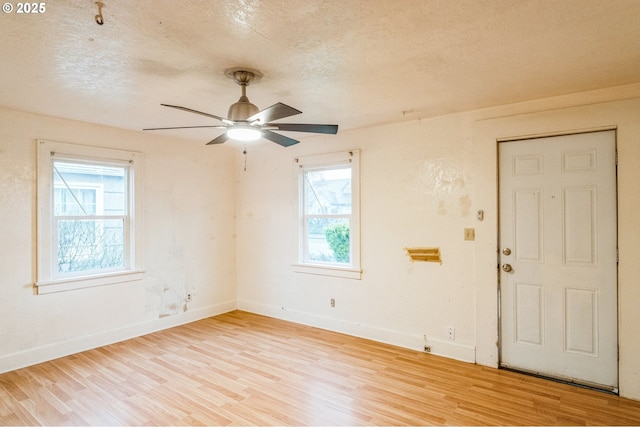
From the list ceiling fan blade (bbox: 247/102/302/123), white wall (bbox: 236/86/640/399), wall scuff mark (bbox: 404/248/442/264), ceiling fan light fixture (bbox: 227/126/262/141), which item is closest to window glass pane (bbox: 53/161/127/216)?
white wall (bbox: 236/86/640/399)

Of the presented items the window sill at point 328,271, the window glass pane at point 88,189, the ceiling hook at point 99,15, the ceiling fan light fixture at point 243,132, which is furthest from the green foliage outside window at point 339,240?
the ceiling hook at point 99,15

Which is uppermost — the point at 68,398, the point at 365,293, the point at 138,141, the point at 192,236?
Answer: the point at 138,141

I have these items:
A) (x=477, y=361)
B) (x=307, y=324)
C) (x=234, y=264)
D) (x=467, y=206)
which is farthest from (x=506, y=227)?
(x=234, y=264)

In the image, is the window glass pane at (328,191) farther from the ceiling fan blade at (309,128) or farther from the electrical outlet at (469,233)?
the ceiling fan blade at (309,128)

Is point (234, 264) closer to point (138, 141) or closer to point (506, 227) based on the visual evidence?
point (138, 141)

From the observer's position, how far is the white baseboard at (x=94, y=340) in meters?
3.38

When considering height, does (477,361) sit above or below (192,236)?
below

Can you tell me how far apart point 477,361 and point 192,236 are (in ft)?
12.3

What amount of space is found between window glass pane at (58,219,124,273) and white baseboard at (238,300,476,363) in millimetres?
1958

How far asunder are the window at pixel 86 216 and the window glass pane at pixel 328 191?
2108mm

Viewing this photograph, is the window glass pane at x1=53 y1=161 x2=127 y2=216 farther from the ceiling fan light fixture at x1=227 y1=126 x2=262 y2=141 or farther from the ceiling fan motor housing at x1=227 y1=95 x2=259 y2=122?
the ceiling fan motor housing at x1=227 y1=95 x2=259 y2=122

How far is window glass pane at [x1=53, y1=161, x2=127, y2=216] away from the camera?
375cm

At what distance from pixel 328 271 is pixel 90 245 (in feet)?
9.02

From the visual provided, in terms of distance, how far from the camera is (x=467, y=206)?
3510 mm
